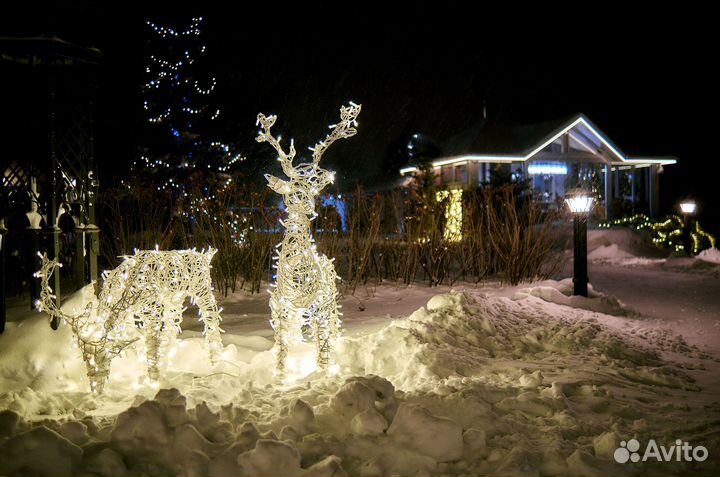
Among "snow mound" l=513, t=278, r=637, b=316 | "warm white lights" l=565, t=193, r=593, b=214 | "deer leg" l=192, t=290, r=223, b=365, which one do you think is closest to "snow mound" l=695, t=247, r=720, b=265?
"warm white lights" l=565, t=193, r=593, b=214

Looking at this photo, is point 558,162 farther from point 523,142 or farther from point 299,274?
point 299,274

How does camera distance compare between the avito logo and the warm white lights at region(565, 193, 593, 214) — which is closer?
the avito logo

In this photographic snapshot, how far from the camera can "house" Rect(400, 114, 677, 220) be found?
2322 cm

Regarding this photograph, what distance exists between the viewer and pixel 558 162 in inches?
977

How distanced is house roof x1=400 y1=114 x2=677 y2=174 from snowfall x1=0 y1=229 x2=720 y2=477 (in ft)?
54.1

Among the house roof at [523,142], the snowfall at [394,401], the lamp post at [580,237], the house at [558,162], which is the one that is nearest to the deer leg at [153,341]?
the snowfall at [394,401]

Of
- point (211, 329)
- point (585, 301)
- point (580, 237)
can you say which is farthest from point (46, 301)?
point (580, 237)

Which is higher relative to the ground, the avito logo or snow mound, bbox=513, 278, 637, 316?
snow mound, bbox=513, 278, 637, 316

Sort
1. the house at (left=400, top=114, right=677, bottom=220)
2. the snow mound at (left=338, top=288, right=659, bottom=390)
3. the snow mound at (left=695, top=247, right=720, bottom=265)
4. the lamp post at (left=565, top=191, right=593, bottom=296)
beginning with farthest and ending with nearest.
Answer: the house at (left=400, top=114, right=677, bottom=220) < the snow mound at (left=695, top=247, right=720, bottom=265) < the lamp post at (left=565, top=191, right=593, bottom=296) < the snow mound at (left=338, top=288, right=659, bottom=390)

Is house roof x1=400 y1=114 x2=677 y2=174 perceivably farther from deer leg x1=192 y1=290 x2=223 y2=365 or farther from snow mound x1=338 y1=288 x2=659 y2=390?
deer leg x1=192 y1=290 x2=223 y2=365

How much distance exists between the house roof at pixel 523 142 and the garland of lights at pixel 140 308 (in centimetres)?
1897

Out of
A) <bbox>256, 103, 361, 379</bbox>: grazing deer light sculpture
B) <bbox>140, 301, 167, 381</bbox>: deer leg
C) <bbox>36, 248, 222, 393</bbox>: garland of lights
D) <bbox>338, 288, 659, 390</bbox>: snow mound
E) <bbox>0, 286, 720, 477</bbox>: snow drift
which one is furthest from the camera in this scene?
<bbox>338, 288, 659, 390</bbox>: snow mound

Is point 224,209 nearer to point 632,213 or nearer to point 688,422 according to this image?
point 688,422

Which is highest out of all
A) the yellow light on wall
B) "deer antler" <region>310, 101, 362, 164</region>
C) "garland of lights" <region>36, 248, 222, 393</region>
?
"deer antler" <region>310, 101, 362, 164</region>
